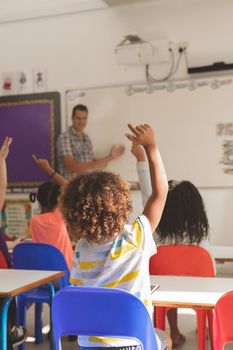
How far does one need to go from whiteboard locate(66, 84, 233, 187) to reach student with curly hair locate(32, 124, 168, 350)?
332 cm

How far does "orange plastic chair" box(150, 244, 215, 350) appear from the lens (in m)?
2.60

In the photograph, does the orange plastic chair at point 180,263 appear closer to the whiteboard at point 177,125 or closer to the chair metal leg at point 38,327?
the chair metal leg at point 38,327

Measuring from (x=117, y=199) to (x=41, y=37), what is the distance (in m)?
4.37

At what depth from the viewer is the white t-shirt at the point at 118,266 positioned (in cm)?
178

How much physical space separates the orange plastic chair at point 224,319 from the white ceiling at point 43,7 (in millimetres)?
4217

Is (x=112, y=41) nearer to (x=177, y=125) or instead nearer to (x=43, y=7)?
(x=43, y=7)

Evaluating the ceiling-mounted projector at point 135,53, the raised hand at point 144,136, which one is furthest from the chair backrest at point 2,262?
the ceiling-mounted projector at point 135,53

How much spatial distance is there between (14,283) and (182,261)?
34.8 inches

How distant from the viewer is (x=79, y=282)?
1851 mm

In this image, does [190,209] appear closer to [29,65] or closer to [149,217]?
[149,217]

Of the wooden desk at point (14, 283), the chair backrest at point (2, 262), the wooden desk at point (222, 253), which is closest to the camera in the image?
the wooden desk at point (14, 283)

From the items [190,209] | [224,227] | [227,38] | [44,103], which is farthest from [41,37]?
[190,209]

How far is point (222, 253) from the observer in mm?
4547

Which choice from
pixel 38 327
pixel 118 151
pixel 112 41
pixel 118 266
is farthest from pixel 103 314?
pixel 112 41
